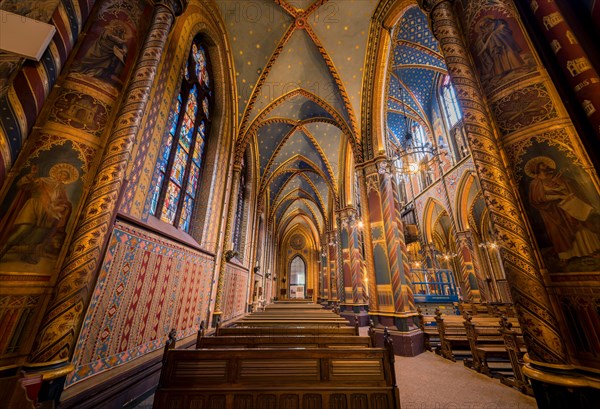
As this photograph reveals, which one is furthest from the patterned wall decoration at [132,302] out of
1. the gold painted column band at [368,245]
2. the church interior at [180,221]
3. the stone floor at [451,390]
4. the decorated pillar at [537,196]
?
the gold painted column band at [368,245]

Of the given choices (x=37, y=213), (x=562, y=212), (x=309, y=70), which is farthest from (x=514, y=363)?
(x=309, y=70)

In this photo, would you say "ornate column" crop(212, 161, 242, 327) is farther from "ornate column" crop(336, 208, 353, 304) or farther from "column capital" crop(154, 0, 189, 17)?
"ornate column" crop(336, 208, 353, 304)

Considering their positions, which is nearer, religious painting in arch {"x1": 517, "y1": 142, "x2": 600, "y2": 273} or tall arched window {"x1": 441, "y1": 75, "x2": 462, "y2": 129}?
religious painting in arch {"x1": 517, "y1": 142, "x2": 600, "y2": 273}

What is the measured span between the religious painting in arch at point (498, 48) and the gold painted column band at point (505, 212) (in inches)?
4.9

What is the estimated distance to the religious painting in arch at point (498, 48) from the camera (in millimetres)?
2564

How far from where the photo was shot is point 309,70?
849cm

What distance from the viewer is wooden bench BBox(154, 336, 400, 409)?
2246mm

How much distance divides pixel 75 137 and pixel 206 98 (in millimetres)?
5266

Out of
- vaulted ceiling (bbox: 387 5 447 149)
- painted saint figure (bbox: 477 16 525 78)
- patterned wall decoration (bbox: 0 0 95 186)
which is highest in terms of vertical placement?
vaulted ceiling (bbox: 387 5 447 149)

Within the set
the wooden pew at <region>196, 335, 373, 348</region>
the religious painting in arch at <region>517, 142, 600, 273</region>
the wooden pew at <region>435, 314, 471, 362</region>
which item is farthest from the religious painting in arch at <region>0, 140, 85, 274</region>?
the wooden pew at <region>435, 314, 471, 362</region>

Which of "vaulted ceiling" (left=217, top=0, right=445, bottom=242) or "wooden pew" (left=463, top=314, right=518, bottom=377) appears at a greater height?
"vaulted ceiling" (left=217, top=0, right=445, bottom=242)

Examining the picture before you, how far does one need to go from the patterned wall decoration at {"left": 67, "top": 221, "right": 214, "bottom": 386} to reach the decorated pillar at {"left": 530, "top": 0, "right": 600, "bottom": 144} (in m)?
5.52

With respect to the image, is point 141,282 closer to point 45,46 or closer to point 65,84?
point 65,84

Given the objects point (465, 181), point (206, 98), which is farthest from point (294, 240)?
point (206, 98)
